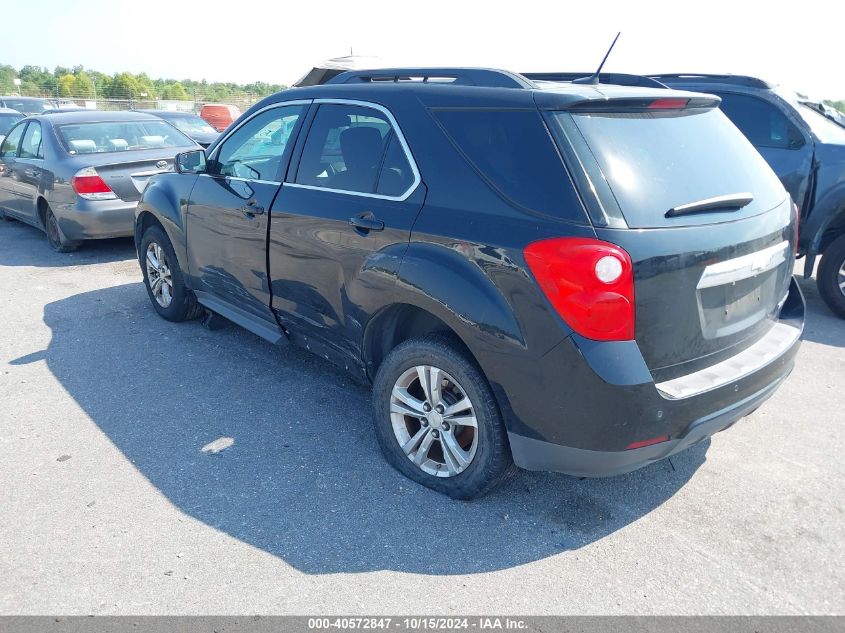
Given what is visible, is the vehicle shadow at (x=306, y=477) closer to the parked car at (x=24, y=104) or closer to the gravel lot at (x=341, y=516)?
the gravel lot at (x=341, y=516)

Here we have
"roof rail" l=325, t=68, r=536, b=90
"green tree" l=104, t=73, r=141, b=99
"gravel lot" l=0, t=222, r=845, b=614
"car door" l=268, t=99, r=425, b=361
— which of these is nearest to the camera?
"gravel lot" l=0, t=222, r=845, b=614

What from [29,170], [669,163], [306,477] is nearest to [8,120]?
[29,170]

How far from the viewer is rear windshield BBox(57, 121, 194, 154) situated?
8.23 meters

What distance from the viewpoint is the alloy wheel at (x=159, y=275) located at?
5574 mm

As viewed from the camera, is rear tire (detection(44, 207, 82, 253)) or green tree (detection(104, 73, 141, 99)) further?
green tree (detection(104, 73, 141, 99))

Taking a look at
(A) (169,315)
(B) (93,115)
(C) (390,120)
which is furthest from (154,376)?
(B) (93,115)

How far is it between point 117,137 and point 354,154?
239 inches

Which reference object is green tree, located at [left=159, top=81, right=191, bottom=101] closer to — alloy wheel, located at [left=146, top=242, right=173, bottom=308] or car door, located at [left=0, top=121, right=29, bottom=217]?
car door, located at [left=0, top=121, right=29, bottom=217]

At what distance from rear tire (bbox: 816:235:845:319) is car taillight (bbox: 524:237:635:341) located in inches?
174

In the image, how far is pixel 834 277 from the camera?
6023mm

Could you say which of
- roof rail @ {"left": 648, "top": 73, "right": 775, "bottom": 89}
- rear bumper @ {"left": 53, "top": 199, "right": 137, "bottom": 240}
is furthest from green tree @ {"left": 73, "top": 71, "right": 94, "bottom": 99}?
roof rail @ {"left": 648, "top": 73, "right": 775, "bottom": 89}

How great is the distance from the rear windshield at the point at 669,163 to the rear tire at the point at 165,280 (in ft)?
11.9

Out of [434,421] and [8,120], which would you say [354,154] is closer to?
[434,421]

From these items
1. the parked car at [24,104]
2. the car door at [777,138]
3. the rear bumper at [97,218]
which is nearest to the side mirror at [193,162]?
the rear bumper at [97,218]
